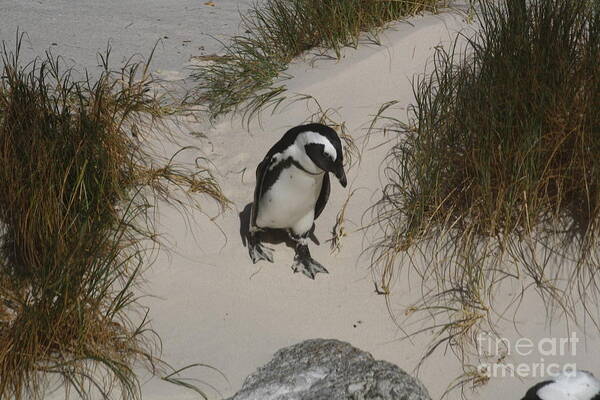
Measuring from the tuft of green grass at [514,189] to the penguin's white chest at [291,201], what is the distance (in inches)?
15.3

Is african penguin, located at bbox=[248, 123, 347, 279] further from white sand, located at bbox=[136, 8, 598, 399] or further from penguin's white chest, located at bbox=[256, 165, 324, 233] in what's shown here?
white sand, located at bbox=[136, 8, 598, 399]

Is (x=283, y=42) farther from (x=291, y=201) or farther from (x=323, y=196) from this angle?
(x=291, y=201)

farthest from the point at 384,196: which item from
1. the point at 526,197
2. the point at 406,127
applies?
the point at 526,197

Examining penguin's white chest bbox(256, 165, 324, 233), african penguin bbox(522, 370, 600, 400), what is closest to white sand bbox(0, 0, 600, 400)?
penguin's white chest bbox(256, 165, 324, 233)

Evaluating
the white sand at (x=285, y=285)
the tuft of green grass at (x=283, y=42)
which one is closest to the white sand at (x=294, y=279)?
the white sand at (x=285, y=285)

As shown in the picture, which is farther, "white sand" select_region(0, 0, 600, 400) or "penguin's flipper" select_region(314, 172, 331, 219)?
"penguin's flipper" select_region(314, 172, 331, 219)

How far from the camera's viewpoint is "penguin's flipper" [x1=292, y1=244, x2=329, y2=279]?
12.1 ft

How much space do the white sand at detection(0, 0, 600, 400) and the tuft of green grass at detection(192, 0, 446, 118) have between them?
107 millimetres

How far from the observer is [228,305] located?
3559 millimetres

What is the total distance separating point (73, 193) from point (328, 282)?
115cm

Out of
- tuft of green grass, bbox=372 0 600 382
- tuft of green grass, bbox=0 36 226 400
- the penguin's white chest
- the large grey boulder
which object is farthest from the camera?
the penguin's white chest

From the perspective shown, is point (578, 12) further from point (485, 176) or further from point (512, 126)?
point (485, 176)

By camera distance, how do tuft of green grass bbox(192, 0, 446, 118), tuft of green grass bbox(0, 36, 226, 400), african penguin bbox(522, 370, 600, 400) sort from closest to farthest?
1. african penguin bbox(522, 370, 600, 400)
2. tuft of green grass bbox(0, 36, 226, 400)
3. tuft of green grass bbox(192, 0, 446, 118)

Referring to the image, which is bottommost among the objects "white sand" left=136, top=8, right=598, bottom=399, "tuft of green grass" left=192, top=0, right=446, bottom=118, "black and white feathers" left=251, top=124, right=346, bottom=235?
"white sand" left=136, top=8, right=598, bottom=399
